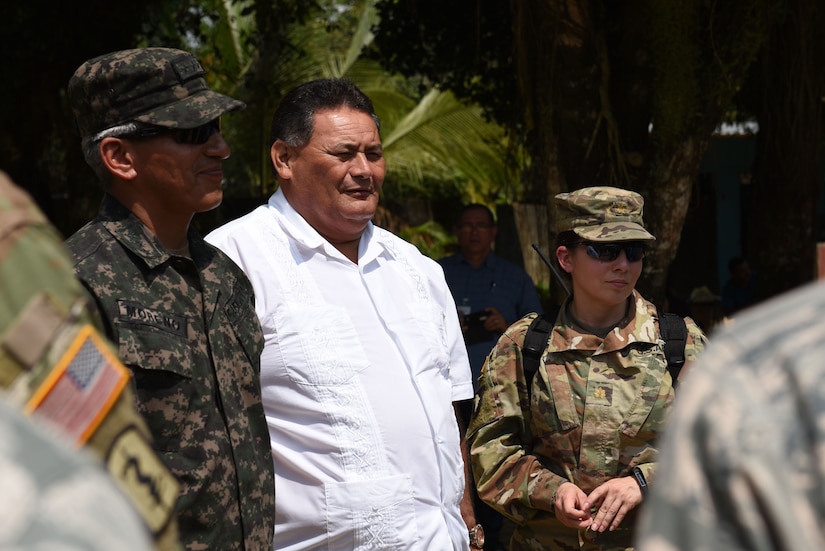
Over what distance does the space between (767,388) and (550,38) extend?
5043mm

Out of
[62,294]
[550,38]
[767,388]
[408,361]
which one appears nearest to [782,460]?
[767,388]

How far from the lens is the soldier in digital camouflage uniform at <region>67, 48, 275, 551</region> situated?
2.25 m

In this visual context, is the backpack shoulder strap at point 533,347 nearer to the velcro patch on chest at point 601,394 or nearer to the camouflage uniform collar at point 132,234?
the velcro patch on chest at point 601,394

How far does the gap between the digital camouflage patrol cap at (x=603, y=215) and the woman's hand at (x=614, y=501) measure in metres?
0.79

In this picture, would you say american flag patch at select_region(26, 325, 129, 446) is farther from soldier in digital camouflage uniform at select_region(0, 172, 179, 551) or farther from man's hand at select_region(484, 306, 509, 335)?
man's hand at select_region(484, 306, 509, 335)

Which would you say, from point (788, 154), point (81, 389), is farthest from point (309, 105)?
point (788, 154)

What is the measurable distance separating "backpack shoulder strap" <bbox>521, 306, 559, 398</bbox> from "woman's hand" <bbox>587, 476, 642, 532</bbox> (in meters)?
0.40

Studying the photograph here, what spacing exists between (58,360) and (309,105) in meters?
2.32

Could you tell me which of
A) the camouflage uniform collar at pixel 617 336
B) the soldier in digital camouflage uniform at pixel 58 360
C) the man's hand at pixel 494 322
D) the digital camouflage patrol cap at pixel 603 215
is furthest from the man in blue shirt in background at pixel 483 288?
the soldier in digital camouflage uniform at pixel 58 360

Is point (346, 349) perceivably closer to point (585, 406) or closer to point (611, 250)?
point (585, 406)

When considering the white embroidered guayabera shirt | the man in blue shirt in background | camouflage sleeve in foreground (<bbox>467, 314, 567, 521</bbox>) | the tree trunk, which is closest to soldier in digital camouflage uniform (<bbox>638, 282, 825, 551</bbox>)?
the white embroidered guayabera shirt

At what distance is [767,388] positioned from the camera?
38.7 inches

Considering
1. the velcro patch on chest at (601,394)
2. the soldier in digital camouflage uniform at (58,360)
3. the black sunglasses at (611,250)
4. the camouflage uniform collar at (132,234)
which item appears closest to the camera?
the soldier in digital camouflage uniform at (58,360)

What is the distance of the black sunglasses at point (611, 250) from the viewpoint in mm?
3541
